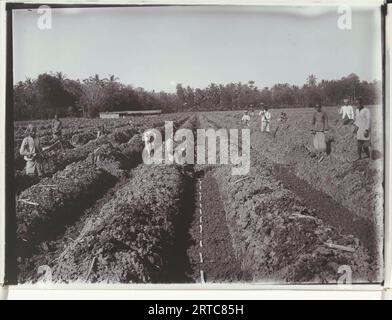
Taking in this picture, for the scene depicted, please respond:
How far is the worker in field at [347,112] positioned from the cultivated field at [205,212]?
0.09m

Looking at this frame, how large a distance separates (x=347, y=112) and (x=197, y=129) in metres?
1.59

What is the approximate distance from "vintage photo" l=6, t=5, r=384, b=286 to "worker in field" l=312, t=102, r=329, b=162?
15mm

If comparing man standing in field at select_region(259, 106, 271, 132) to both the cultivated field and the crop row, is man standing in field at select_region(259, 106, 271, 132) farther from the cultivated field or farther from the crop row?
the crop row

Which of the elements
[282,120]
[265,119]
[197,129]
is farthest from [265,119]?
[197,129]

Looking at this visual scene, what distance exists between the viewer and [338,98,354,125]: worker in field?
12.6 feet

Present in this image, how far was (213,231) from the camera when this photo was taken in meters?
4.03

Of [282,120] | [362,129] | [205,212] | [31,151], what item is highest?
[282,120]

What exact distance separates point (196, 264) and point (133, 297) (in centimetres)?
70

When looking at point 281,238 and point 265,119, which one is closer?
point 281,238

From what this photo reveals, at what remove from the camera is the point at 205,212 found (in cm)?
426

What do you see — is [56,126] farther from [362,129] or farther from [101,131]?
[362,129]

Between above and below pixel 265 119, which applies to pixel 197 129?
below

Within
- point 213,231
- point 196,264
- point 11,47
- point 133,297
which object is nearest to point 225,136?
point 213,231

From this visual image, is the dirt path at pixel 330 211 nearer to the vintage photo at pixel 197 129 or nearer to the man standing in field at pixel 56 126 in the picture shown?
the vintage photo at pixel 197 129
